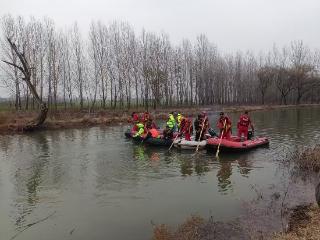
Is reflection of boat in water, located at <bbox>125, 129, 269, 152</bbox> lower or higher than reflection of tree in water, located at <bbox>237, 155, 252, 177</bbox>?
higher

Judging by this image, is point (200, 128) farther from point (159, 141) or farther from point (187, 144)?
point (159, 141)

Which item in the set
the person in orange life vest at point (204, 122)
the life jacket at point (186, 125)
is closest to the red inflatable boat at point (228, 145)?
the person in orange life vest at point (204, 122)

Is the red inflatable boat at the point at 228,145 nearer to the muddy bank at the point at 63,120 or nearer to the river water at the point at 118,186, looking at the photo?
the river water at the point at 118,186

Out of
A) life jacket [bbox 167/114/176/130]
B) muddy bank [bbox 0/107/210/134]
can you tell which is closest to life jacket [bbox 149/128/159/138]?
life jacket [bbox 167/114/176/130]

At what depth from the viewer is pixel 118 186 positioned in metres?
12.4

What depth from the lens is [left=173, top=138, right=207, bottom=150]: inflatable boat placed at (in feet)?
61.4

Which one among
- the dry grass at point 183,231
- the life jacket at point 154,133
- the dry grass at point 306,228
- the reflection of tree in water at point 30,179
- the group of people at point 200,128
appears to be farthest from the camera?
the life jacket at point 154,133

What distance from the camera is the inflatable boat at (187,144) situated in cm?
1872

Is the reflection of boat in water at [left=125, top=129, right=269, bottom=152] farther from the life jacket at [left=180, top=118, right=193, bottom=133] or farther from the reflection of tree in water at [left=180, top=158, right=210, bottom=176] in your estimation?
the reflection of tree in water at [left=180, top=158, right=210, bottom=176]

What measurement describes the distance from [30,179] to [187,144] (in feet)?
26.2

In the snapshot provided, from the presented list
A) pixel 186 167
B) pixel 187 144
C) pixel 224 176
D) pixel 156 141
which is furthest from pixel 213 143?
pixel 224 176

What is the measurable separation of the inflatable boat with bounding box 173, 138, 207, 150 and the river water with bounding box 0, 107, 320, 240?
392mm

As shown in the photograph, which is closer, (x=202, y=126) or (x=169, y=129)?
(x=202, y=126)

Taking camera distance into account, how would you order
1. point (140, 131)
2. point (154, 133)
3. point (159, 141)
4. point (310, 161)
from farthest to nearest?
point (140, 131)
point (154, 133)
point (159, 141)
point (310, 161)
